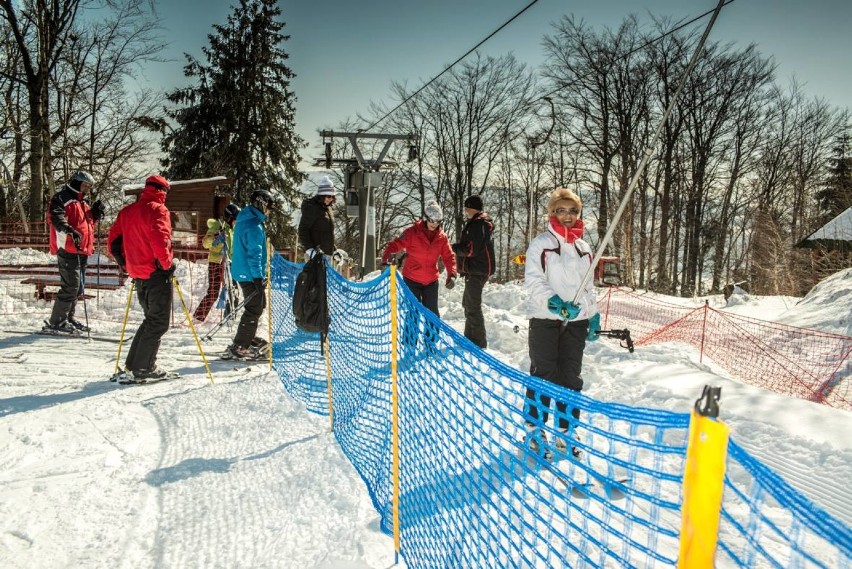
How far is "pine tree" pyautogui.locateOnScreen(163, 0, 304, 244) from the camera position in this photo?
75.8ft

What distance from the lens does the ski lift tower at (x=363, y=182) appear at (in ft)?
44.9

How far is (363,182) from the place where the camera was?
546 inches

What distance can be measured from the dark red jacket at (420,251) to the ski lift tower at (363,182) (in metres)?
7.49

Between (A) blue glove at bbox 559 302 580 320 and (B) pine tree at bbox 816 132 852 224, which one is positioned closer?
(A) blue glove at bbox 559 302 580 320

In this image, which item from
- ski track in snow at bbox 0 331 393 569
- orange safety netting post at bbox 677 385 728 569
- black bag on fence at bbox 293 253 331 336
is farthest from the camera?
black bag on fence at bbox 293 253 331 336

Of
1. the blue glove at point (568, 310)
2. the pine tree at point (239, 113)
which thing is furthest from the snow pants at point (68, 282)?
the pine tree at point (239, 113)

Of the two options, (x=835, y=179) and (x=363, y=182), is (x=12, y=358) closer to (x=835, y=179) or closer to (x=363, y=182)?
(x=363, y=182)

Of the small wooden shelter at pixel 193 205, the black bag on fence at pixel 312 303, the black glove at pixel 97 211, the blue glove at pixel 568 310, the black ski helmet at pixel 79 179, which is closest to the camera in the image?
the blue glove at pixel 568 310

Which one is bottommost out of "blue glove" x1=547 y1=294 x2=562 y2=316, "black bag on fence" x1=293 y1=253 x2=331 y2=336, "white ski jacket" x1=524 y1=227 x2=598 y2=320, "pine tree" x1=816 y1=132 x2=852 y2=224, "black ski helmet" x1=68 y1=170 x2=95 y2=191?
"black bag on fence" x1=293 y1=253 x2=331 y2=336

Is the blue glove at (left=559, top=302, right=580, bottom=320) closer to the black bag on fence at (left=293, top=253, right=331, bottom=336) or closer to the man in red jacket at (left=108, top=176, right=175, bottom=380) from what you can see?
the black bag on fence at (left=293, top=253, right=331, bottom=336)

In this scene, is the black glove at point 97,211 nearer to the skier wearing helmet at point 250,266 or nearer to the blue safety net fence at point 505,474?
the skier wearing helmet at point 250,266

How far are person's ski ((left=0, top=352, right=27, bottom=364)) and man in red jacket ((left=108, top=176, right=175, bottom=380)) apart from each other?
4.90 feet

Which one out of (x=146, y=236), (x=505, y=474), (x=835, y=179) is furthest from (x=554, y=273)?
(x=835, y=179)

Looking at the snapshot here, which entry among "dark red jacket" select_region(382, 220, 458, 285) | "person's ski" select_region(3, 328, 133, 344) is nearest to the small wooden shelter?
"person's ski" select_region(3, 328, 133, 344)
